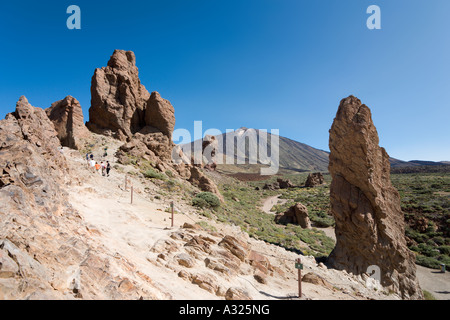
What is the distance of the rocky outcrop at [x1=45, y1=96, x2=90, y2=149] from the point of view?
68.4 feet

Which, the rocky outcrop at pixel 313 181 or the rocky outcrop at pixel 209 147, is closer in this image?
the rocky outcrop at pixel 209 147

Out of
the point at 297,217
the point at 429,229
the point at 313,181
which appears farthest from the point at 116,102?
the point at 313,181

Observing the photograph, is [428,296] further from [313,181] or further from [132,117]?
[313,181]

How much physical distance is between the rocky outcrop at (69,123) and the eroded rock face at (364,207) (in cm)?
2123

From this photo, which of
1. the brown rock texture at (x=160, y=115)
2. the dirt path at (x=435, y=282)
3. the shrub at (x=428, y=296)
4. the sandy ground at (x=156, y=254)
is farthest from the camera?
the brown rock texture at (x=160, y=115)

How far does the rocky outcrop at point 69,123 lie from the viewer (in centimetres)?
2086

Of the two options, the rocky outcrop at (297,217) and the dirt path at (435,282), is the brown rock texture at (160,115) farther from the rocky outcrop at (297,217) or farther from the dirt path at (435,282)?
the dirt path at (435,282)

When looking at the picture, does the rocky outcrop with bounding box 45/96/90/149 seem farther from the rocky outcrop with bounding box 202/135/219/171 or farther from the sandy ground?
the rocky outcrop with bounding box 202/135/219/171

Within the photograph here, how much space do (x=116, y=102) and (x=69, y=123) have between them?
481 centimetres

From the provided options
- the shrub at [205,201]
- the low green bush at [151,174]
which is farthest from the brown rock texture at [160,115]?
the shrub at [205,201]

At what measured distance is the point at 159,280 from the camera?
504 cm

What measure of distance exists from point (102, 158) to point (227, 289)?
17.8m
